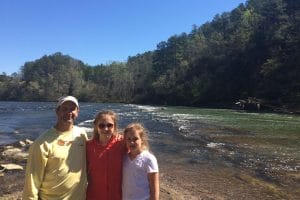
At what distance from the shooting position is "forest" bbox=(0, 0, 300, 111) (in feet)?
257

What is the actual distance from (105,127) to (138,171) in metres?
0.62

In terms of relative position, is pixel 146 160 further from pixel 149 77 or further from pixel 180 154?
pixel 149 77

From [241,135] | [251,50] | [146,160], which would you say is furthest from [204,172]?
[251,50]

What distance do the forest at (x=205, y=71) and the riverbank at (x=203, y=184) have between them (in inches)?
2124

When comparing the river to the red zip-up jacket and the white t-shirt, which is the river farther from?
the red zip-up jacket

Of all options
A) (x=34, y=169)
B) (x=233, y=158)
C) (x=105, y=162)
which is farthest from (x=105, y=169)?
(x=233, y=158)

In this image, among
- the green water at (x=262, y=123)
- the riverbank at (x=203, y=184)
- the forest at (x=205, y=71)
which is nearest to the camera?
the riverbank at (x=203, y=184)

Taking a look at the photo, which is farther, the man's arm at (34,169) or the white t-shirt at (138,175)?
the white t-shirt at (138,175)

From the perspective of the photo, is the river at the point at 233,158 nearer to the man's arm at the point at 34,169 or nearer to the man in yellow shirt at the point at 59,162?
the man in yellow shirt at the point at 59,162

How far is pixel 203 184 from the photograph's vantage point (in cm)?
1351

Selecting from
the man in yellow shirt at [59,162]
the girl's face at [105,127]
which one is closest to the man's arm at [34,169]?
the man in yellow shirt at [59,162]

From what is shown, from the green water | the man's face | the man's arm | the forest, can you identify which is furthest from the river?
the forest

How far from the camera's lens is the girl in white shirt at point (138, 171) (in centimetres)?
455

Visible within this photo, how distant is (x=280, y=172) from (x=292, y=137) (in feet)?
38.4
